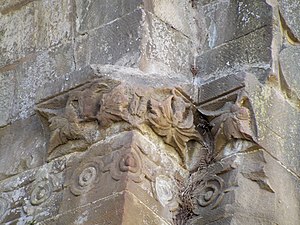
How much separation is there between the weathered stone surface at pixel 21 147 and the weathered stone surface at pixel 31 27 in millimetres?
412

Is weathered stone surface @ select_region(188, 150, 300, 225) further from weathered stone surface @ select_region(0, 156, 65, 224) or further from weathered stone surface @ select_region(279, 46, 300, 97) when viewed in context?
weathered stone surface @ select_region(0, 156, 65, 224)

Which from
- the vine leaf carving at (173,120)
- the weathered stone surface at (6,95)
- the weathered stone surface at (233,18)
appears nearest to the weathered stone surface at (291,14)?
the weathered stone surface at (233,18)

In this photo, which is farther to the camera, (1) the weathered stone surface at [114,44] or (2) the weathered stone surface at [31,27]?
(2) the weathered stone surface at [31,27]

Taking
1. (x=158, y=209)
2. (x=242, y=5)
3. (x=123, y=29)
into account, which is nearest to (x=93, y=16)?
(x=123, y=29)

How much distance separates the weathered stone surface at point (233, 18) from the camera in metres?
5.82

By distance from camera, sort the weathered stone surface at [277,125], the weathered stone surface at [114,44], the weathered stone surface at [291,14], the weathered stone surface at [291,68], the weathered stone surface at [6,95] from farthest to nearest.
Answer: the weathered stone surface at [6,95]
the weathered stone surface at [291,14]
the weathered stone surface at [291,68]
the weathered stone surface at [114,44]
the weathered stone surface at [277,125]

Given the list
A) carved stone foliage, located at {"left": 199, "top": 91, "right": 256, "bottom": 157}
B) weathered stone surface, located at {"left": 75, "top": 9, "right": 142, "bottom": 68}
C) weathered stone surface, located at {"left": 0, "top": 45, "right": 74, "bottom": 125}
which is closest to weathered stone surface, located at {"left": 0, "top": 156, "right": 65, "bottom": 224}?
weathered stone surface, located at {"left": 0, "top": 45, "right": 74, "bottom": 125}

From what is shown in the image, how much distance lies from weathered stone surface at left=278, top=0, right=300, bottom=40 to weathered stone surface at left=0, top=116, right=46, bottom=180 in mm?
1235

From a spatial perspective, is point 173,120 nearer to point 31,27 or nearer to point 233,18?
point 233,18

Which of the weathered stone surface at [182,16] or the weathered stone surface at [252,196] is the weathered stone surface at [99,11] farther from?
the weathered stone surface at [252,196]

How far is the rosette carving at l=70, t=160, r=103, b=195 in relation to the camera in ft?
17.4

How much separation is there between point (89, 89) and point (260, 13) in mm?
906

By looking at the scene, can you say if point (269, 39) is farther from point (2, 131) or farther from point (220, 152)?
point (2, 131)

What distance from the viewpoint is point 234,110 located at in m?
5.51
